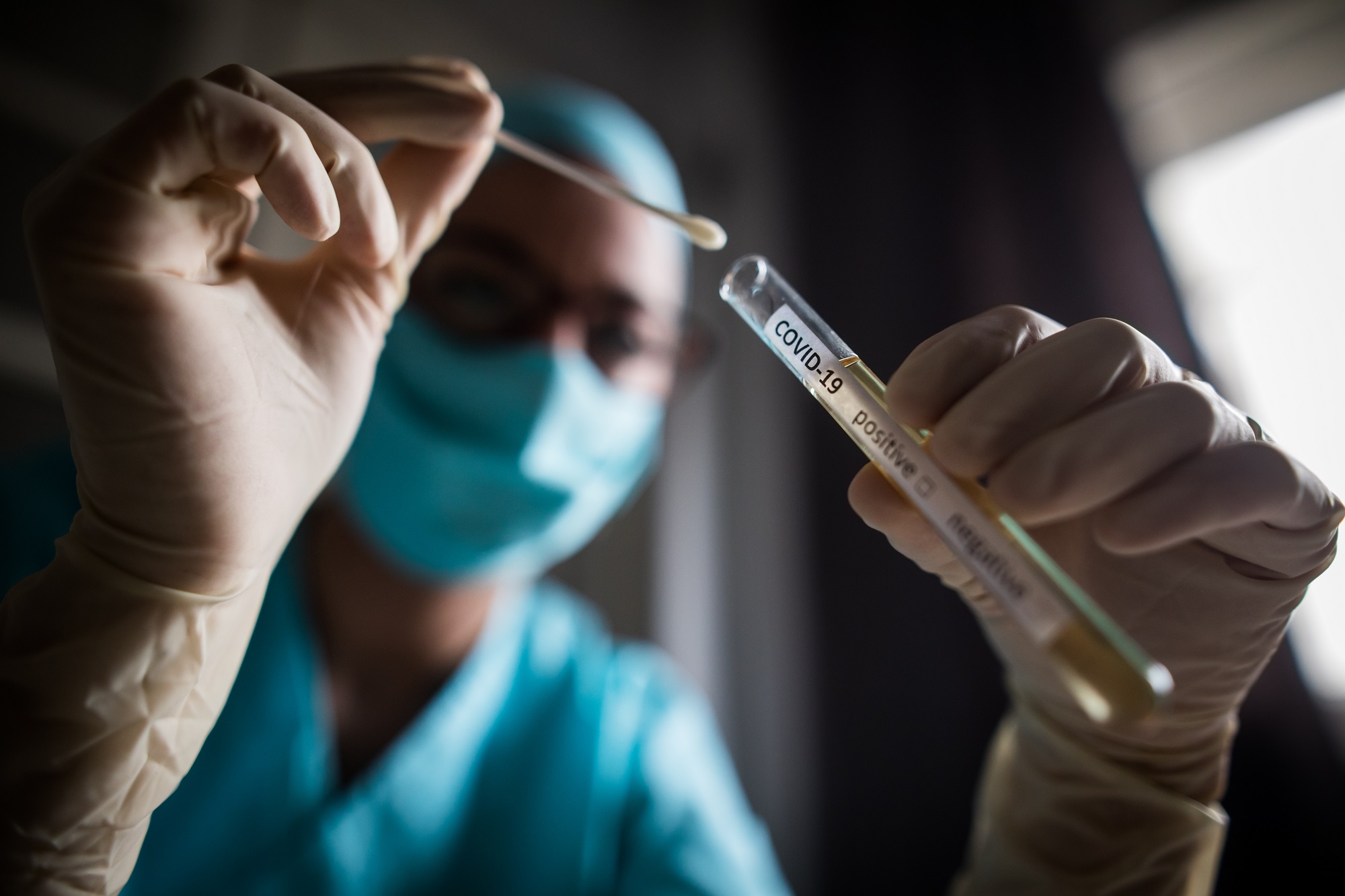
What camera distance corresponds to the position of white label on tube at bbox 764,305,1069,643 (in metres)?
0.33

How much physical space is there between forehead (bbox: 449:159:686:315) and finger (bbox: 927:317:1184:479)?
742 mm

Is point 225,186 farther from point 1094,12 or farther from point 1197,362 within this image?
point 1094,12

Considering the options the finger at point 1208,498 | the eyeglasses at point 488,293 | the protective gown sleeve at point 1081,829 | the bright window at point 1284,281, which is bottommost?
the bright window at point 1284,281

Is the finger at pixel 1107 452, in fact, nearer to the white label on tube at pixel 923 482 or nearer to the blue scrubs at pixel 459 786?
the white label on tube at pixel 923 482

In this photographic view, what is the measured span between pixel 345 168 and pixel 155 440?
201 millimetres

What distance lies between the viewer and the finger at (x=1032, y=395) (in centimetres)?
37

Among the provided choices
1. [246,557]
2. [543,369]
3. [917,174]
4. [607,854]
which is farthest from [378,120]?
[917,174]

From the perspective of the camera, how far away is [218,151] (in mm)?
369

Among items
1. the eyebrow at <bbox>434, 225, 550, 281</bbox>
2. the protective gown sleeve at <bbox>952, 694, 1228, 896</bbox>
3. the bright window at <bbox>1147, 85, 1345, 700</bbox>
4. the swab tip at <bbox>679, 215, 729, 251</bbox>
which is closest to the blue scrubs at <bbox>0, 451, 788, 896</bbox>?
the protective gown sleeve at <bbox>952, 694, 1228, 896</bbox>

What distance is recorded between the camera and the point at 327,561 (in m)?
1.09

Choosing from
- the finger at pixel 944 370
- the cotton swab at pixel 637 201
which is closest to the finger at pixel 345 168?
the cotton swab at pixel 637 201

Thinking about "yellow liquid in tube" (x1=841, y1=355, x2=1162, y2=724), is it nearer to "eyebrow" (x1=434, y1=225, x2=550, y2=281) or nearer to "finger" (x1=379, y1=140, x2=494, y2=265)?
"finger" (x1=379, y1=140, x2=494, y2=265)

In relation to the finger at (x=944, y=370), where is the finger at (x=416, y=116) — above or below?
above

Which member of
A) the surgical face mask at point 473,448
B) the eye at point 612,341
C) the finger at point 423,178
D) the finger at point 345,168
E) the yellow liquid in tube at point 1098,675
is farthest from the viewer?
the eye at point 612,341
